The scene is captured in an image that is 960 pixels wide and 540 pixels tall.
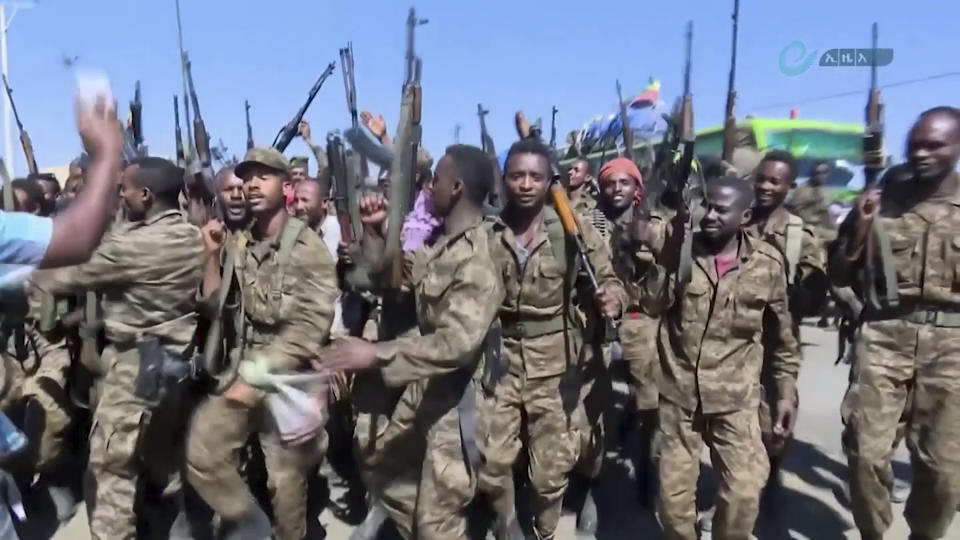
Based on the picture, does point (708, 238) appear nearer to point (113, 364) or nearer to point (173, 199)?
point (173, 199)

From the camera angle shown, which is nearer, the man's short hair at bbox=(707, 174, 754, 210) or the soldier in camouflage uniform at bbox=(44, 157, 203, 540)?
the soldier in camouflage uniform at bbox=(44, 157, 203, 540)

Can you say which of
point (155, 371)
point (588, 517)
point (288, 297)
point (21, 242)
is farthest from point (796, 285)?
point (21, 242)

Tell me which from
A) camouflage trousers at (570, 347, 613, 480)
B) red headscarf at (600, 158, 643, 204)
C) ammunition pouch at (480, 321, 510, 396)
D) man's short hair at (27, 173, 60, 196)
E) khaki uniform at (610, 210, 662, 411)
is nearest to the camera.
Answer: ammunition pouch at (480, 321, 510, 396)

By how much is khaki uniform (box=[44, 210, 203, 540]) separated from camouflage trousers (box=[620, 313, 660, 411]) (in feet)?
8.23

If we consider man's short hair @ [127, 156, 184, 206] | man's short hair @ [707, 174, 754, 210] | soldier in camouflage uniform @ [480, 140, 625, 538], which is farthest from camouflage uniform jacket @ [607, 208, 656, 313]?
man's short hair @ [127, 156, 184, 206]

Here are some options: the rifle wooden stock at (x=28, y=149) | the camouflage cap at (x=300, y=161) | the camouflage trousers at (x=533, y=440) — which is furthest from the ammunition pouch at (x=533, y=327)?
the rifle wooden stock at (x=28, y=149)

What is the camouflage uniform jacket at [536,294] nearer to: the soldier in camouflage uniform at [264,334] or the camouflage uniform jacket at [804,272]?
the soldier in camouflage uniform at [264,334]

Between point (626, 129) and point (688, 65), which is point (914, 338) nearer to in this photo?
point (688, 65)

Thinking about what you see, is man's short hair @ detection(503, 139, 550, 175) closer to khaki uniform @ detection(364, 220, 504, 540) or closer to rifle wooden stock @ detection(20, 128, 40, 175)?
khaki uniform @ detection(364, 220, 504, 540)

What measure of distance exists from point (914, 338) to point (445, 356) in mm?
2233

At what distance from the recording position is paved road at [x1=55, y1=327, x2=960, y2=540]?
15.5ft

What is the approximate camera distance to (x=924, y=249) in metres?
3.96

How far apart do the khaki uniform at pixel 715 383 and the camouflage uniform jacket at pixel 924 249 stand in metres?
0.52

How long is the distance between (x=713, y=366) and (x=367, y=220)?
168cm
